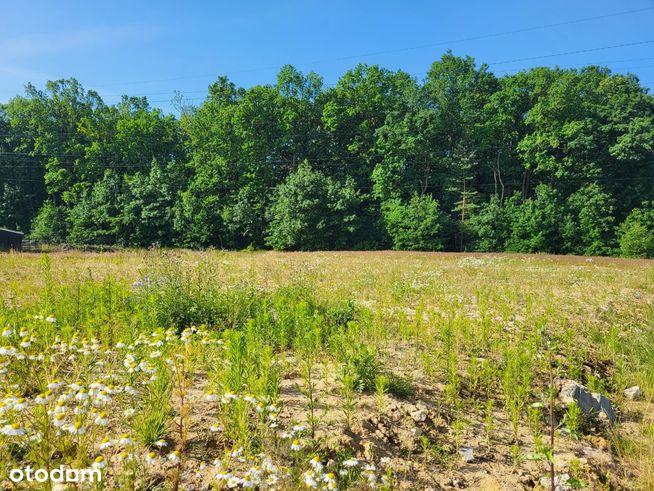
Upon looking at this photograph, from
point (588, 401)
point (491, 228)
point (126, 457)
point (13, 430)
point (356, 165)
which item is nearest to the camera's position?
point (13, 430)

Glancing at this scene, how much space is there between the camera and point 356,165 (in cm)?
4162

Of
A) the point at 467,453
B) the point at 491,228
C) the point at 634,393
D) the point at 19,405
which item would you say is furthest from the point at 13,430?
the point at 491,228

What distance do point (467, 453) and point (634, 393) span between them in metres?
3.16

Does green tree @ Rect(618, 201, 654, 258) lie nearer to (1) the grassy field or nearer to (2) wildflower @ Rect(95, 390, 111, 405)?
(1) the grassy field

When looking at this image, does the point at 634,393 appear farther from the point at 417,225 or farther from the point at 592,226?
the point at 592,226

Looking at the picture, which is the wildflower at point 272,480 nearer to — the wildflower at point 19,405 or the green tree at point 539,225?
the wildflower at point 19,405

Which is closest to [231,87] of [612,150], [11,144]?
[11,144]

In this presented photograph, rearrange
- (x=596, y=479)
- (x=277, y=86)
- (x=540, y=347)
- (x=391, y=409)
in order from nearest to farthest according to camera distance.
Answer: (x=596, y=479)
(x=391, y=409)
(x=540, y=347)
(x=277, y=86)

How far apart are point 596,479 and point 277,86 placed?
44.4 metres

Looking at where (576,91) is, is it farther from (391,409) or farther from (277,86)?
(391,409)

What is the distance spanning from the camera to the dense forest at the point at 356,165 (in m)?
34.6

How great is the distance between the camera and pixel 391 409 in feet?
12.4

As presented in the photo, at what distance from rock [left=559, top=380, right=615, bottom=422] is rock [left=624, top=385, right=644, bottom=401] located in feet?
2.54

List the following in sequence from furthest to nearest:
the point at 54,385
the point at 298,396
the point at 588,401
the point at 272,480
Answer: the point at 588,401
the point at 298,396
the point at 54,385
the point at 272,480
